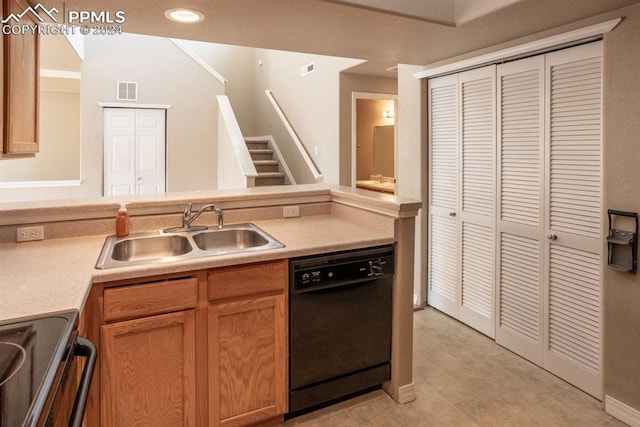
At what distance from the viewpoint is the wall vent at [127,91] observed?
6711mm

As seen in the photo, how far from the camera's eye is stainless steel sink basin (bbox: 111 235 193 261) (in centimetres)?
222

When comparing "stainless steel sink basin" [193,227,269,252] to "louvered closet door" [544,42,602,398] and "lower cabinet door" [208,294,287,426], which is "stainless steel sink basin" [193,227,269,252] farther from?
"louvered closet door" [544,42,602,398]

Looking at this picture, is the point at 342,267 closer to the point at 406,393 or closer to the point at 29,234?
the point at 406,393

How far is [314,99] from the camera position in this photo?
6.07 metres

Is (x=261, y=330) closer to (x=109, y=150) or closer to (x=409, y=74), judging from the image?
(x=409, y=74)

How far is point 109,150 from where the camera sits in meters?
6.68

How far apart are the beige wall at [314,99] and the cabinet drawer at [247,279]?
142 inches

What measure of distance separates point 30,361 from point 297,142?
18.6ft

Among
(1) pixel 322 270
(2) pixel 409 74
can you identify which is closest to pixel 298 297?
(1) pixel 322 270

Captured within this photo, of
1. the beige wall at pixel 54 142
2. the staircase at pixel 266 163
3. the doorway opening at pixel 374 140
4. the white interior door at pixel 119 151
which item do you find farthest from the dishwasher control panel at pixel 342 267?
the beige wall at pixel 54 142

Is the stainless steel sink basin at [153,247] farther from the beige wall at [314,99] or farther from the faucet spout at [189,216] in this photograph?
the beige wall at [314,99]

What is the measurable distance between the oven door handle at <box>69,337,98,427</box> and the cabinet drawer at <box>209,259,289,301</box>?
0.69m

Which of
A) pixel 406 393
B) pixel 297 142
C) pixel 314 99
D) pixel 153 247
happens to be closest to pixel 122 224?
pixel 153 247

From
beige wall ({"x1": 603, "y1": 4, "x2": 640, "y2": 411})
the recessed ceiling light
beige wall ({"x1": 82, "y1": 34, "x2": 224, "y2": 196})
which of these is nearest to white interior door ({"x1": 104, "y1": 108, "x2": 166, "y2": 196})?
beige wall ({"x1": 82, "y1": 34, "x2": 224, "y2": 196})
